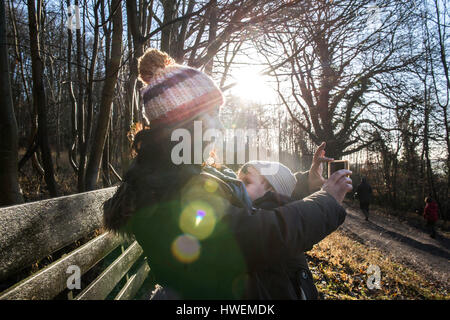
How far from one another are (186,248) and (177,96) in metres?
0.69

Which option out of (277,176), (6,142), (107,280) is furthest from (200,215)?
(6,142)

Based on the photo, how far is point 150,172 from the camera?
1136mm

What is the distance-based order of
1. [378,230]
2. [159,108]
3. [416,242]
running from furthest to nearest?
1. [378,230]
2. [416,242]
3. [159,108]

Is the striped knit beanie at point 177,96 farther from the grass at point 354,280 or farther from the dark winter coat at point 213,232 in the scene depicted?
the grass at point 354,280

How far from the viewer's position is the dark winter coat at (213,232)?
1.04m

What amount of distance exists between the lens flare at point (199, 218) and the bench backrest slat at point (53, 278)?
42 centimetres

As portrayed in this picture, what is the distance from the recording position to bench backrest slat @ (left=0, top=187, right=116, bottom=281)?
1356mm

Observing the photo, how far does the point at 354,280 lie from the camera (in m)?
4.82

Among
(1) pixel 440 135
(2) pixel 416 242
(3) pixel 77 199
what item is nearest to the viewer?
(3) pixel 77 199

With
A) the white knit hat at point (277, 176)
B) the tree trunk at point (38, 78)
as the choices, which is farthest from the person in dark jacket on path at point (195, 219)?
the tree trunk at point (38, 78)

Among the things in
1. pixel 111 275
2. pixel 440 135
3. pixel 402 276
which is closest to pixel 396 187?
pixel 440 135
